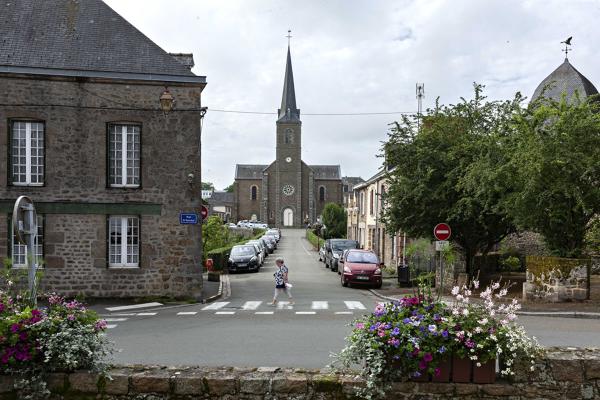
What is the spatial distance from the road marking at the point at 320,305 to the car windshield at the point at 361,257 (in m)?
7.07

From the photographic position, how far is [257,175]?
4149 inches

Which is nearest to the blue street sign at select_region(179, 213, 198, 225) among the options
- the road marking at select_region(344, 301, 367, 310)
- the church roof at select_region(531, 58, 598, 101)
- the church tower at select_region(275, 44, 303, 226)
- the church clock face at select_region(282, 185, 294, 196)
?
the road marking at select_region(344, 301, 367, 310)

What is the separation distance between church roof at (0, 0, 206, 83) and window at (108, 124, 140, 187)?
1742mm

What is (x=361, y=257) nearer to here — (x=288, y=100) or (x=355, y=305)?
(x=355, y=305)

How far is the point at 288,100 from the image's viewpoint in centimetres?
8950

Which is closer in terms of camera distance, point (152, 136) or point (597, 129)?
point (597, 129)

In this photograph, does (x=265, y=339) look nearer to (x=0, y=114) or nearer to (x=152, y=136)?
(x=152, y=136)

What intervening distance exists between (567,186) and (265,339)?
9811 mm

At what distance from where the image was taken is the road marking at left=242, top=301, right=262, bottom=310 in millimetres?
16797

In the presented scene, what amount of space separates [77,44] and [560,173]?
50.1ft

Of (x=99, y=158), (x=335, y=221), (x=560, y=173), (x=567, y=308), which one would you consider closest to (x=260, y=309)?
(x=99, y=158)

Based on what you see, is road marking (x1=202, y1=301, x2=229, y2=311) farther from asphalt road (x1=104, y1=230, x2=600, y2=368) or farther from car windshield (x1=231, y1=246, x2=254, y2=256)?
A: car windshield (x1=231, y1=246, x2=254, y2=256)

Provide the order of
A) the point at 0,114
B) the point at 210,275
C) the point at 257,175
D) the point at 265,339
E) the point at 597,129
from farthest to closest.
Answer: the point at 257,175 → the point at 210,275 → the point at 0,114 → the point at 597,129 → the point at 265,339

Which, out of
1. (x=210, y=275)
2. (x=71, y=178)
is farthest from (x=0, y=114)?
(x=210, y=275)
